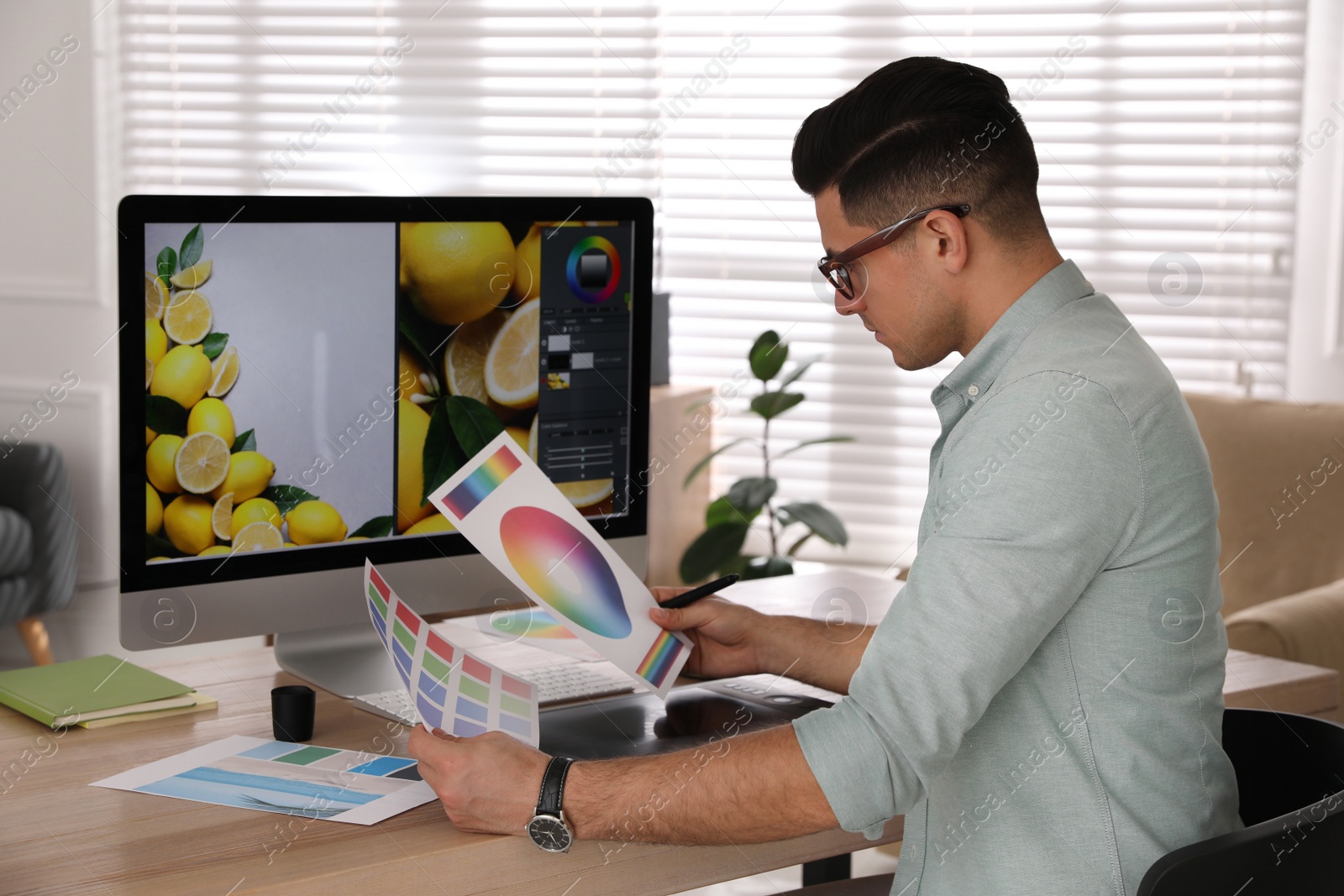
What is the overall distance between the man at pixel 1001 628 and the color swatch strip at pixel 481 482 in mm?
244

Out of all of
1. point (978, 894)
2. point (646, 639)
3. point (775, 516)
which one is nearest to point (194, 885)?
point (646, 639)

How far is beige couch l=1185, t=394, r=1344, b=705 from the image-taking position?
2.73 metres

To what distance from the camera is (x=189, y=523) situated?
1.44 meters

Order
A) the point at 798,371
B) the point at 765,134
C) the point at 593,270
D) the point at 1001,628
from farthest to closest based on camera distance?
the point at 765,134 → the point at 798,371 → the point at 593,270 → the point at 1001,628

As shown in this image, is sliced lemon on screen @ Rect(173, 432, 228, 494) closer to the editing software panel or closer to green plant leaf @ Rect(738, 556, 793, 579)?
the editing software panel

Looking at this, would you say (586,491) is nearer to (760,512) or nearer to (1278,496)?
(760,512)

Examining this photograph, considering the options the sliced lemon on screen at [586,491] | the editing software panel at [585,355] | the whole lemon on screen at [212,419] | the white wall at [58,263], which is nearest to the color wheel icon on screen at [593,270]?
the editing software panel at [585,355]

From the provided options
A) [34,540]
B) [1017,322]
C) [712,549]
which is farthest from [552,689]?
[34,540]

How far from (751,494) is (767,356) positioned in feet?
1.15

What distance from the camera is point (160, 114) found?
396 centimetres

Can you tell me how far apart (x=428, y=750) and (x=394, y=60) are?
10.0 ft

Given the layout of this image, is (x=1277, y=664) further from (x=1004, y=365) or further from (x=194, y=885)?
(x=194, y=885)

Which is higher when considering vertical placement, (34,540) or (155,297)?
(155,297)

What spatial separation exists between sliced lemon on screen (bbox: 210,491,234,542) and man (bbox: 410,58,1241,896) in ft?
1.44
